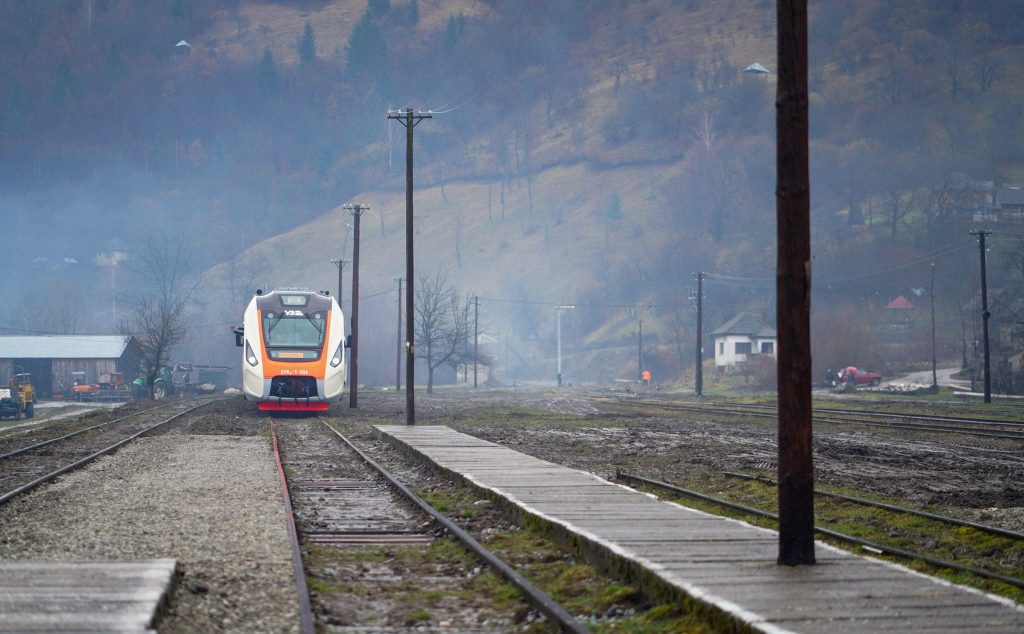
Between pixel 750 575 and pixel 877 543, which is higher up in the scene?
pixel 750 575

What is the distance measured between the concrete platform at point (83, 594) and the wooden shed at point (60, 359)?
73744 millimetres

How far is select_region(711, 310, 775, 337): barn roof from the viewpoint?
10429cm

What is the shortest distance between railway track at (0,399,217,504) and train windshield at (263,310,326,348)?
17.3 feet

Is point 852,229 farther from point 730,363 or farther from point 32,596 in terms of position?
point 32,596

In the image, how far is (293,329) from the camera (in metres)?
36.8

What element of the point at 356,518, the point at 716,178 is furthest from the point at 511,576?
the point at 716,178

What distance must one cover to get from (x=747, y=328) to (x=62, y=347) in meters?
58.5

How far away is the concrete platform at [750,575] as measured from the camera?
711 centimetres

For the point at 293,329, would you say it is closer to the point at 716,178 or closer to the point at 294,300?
the point at 294,300

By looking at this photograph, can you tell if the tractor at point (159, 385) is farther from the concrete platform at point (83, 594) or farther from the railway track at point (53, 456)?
the concrete platform at point (83, 594)

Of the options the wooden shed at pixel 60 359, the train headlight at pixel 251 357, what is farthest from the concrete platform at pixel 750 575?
the wooden shed at pixel 60 359

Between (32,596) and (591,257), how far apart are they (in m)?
160

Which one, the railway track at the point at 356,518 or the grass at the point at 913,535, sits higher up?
the railway track at the point at 356,518

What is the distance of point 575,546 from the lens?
10.6 meters
